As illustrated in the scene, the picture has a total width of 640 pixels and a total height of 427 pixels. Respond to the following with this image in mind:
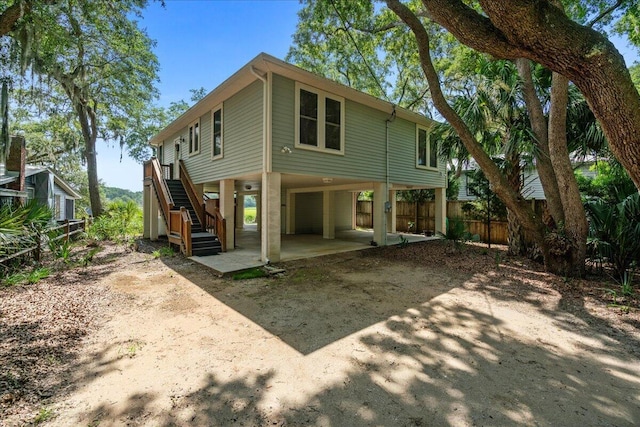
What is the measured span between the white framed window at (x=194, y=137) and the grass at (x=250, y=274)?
615cm

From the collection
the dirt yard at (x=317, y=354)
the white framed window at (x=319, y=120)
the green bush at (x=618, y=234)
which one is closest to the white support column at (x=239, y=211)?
the white framed window at (x=319, y=120)

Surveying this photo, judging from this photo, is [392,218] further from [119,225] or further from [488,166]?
[119,225]

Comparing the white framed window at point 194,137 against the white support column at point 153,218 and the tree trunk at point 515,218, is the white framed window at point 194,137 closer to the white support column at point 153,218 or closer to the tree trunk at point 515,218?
the white support column at point 153,218

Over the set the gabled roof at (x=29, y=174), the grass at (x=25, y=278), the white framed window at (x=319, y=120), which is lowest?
the grass at (x=25, y=278)

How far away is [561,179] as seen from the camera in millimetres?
6059

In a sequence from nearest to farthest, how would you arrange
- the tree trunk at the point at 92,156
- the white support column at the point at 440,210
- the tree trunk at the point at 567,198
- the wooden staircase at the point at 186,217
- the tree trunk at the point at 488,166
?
the tree trunk at the point at 567,198
the tree trunk at the point at 488,166
the wooden staircase at the point at 186,217
the white support column at the point at 440,210
the tree trunk at the point at 92,156

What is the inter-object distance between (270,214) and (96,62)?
13053mm

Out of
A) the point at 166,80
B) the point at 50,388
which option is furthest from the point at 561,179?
the point at 166,80

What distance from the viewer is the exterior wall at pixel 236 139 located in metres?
7.34

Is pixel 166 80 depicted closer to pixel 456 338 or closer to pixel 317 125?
pixel 317 125

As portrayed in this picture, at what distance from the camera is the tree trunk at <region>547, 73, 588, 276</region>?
594cm

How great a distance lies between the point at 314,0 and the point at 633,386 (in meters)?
11.2

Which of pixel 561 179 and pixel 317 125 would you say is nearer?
pixel 561 179

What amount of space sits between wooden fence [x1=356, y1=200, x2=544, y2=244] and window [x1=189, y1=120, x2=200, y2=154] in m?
10.5
